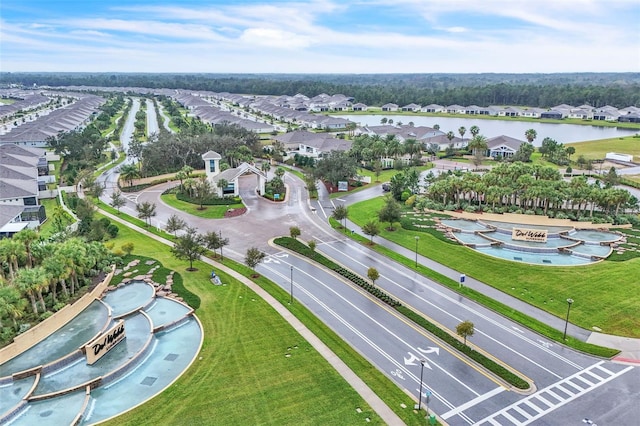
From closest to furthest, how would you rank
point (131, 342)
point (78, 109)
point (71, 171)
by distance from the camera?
point (131, 342), point (71, 171), point (78, 109)

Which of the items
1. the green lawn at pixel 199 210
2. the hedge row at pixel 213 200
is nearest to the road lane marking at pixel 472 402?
the green lawn at pixel 199 210

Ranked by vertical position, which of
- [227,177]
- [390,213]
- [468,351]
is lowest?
[468,351]

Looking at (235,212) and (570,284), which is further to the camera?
(235,212)

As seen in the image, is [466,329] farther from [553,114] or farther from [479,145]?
[553,114]

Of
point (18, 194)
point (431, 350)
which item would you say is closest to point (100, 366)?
point (431, 350)

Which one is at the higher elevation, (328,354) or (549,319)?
(549,319)

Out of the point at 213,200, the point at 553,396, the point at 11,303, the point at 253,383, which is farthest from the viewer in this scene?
the point at 213,200

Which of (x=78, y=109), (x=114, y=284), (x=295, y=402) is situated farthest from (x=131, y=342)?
(x=78, y=109)

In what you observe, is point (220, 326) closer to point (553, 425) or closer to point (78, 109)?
point (553, 425)
